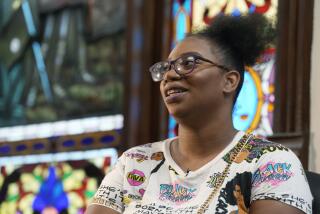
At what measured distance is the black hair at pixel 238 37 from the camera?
2.05 m

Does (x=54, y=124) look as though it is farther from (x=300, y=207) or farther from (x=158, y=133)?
(x=300, y=207)

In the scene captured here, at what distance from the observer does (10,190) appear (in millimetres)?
4113

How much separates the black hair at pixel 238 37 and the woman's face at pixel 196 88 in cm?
6

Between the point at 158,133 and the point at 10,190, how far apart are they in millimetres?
1082

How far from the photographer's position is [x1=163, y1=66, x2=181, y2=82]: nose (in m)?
1.94

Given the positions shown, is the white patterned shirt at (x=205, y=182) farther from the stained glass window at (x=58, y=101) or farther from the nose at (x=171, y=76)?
the stained glass window at (x=58, y=101)

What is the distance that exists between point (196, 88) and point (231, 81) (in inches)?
5.4

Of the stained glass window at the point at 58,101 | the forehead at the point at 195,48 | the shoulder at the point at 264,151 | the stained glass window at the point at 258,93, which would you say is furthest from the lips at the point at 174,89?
the stained glass window at the point at 58,101

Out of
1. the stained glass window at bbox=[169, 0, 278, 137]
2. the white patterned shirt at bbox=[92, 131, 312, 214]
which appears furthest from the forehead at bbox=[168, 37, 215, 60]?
the stained glass window at bbox=[169, 0, 278, 137]

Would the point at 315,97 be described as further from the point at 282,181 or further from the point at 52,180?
the point at 52,180

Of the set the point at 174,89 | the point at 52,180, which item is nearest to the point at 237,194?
the point at 174,89

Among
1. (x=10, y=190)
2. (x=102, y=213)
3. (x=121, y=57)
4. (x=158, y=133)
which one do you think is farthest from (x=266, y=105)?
(x=10, y=190)

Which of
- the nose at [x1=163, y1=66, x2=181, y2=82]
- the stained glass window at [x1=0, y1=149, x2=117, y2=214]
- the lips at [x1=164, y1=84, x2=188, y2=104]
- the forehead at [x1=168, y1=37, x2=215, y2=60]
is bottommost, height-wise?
the stained glass window at [x1=0, y1=149, x2=117, y2=214]

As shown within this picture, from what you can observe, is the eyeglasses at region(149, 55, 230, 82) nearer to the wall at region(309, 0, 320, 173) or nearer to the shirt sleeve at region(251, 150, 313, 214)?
the shirt sleeve at region(251, 150, 313, 214)
